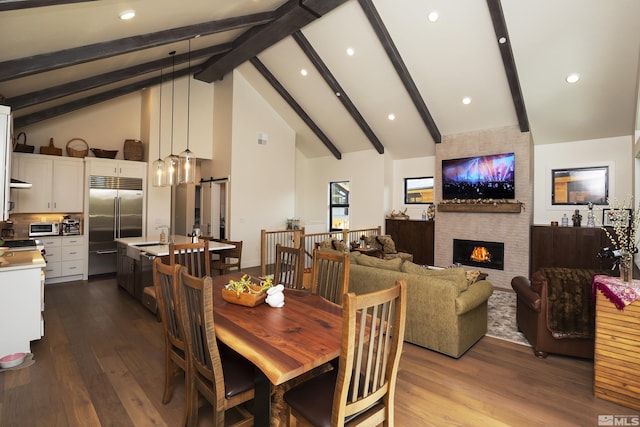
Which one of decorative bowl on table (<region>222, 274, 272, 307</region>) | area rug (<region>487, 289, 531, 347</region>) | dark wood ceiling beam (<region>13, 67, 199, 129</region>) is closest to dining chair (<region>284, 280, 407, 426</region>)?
decorative bowl on table (<region>222, 274, 272, 307</region>)

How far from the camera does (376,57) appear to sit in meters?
6.20

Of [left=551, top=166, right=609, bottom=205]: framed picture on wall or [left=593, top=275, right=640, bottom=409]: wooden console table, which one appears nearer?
[left=593, top=275, right=640, bottom=409]: wooden console table

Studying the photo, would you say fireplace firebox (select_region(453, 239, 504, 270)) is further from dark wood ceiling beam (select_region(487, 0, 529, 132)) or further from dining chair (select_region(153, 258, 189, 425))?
dining chair (select_region(153, 258, 189, 425))

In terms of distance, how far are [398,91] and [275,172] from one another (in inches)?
149

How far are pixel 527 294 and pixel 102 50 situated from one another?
225 inches

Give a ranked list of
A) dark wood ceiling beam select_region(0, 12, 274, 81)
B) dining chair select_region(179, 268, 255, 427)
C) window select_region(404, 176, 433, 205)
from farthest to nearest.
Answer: window select_region(404, 176, 433, 205) → dark wood ceiling beam select_region(0, 12, 274, 81) → dining chair select_region(179, 268, 255, 427)

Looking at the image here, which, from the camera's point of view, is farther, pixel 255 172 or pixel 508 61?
pixel 255 172

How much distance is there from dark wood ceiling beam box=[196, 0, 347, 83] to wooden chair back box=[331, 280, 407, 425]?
5.15 metres

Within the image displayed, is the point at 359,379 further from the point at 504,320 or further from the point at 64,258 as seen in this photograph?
the point at 64,258

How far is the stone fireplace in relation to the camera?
6301 millimetres

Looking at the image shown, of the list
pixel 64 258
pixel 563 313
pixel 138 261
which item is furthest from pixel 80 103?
pixel 563 313

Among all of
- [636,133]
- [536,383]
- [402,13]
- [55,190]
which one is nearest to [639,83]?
[636,133]

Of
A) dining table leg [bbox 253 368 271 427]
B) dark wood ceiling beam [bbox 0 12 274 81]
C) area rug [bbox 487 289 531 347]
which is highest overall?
dark wood ceiling beam [bbox 0 12 274 81]

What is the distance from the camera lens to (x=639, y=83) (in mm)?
4684
